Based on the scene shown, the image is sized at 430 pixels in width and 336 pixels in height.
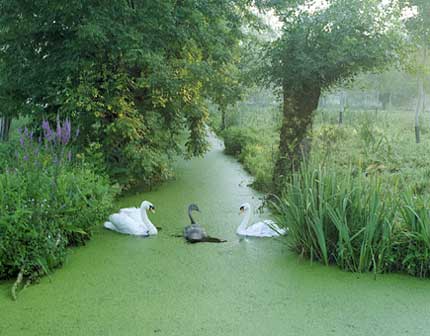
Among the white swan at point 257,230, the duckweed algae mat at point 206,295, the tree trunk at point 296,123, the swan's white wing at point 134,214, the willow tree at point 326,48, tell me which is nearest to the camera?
the duckweed algae mat at point 206,295

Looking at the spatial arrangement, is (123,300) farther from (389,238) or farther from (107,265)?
(389,238)

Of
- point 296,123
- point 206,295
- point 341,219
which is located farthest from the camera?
point 296,123

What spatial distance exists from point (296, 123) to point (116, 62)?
8.34 ft

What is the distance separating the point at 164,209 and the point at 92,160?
3.43 ft

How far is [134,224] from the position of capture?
18.0 ft

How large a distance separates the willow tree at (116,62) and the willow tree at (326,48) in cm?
117

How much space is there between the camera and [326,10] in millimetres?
6262

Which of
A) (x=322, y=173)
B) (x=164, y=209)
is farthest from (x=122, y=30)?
(x=322, y=173)

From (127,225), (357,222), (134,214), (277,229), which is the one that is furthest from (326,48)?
(127,225)

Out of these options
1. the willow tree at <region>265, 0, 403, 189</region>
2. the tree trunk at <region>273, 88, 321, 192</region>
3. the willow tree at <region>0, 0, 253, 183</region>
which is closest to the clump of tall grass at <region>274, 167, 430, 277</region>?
the willow tree at <region>265, 0, 403, 189</region>

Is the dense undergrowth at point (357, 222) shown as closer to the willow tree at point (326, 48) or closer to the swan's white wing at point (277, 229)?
the swan's white wing at point (277, 229)

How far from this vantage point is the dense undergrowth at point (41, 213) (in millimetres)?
3998

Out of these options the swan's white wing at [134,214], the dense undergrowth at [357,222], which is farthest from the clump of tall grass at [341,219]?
the swan's white wing at [134,214]

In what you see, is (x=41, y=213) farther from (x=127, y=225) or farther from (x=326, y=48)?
(x=326, y=48)
